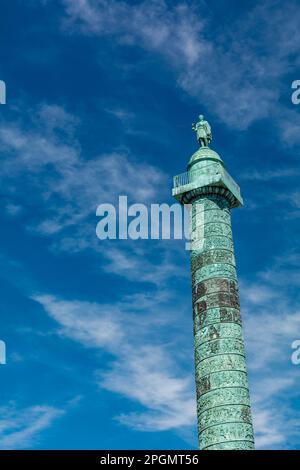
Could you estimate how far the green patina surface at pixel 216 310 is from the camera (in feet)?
53.7

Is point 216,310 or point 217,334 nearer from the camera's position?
point 217,334

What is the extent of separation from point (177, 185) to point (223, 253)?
3114 mm

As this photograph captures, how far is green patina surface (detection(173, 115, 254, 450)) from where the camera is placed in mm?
16375

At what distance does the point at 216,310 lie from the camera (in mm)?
17906

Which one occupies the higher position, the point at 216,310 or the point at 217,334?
the point at 216,310
